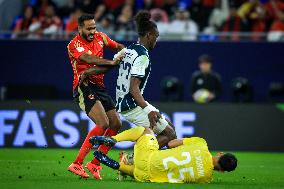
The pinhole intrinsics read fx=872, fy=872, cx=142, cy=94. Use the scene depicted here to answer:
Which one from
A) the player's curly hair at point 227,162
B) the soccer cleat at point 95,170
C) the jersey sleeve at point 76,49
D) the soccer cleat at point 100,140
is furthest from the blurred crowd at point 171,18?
the player's curly hair at point 227,162

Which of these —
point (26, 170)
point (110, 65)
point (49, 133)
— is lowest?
point (49, 133)

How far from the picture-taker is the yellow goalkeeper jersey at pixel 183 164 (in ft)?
33.6

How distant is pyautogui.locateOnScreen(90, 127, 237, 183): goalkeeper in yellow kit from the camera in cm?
1023

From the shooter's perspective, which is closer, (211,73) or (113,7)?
(211,73)

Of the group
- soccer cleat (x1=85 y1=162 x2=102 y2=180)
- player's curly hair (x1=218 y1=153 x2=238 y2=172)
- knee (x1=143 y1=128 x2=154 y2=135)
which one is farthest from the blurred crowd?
player's curly hair (x1=218 y1=153 x2=238 y2=172)

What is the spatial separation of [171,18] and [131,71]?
1016 centimetres

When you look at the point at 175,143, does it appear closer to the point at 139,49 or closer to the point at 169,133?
the point at 169,133

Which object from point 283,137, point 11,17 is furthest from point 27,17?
point 283,137

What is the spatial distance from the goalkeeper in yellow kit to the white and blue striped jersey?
522 millimetres

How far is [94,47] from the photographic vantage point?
38.8 feet

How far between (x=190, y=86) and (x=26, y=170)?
318 inches

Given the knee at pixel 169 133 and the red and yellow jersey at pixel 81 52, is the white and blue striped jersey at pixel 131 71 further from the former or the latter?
the red and yellow jersey at pixel 81 52

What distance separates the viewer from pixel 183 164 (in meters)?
10.2

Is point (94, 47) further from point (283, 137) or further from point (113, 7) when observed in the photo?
point (113, 7)
